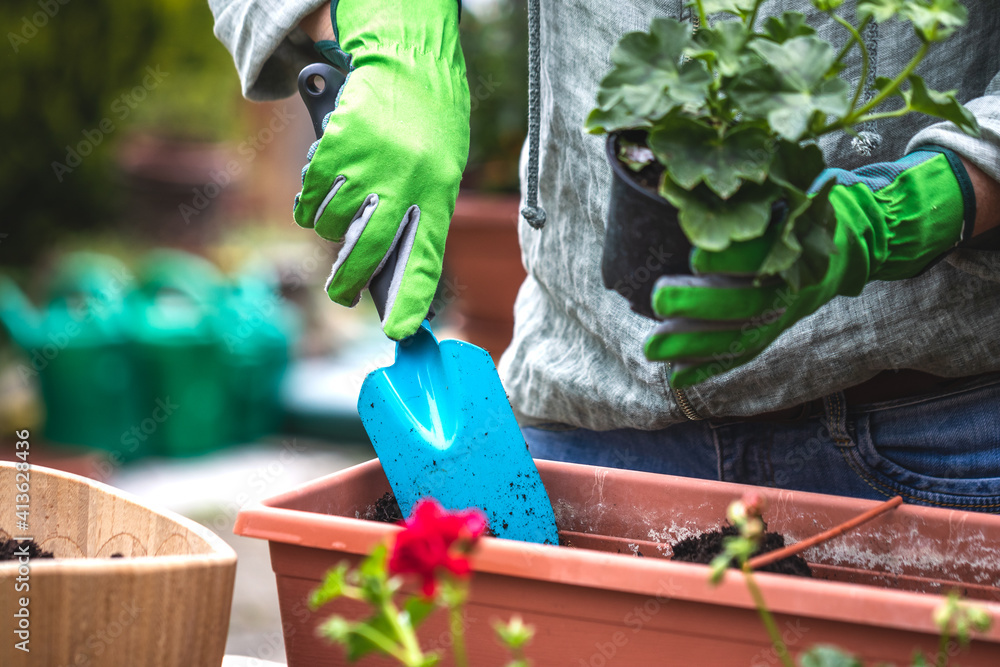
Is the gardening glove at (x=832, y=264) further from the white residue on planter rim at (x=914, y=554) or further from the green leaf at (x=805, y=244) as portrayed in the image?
the white residue on planter rim at (x=914, y=554)

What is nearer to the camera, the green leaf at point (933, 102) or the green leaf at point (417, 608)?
the green leaf at point (417, 608)

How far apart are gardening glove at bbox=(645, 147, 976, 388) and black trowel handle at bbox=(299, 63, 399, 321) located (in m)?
0.34

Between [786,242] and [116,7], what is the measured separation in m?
3.85

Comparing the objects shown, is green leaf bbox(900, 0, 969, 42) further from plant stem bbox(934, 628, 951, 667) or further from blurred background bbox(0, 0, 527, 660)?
blurred background bbox(0, 0, 527, 660)

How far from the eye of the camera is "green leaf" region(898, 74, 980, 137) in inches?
20.1

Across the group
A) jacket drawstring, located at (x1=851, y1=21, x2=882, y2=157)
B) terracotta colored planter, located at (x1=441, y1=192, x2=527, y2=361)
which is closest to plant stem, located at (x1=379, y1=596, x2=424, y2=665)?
jacket drawstring, located at (x1=851, y1=21, x2=882, y2=157)

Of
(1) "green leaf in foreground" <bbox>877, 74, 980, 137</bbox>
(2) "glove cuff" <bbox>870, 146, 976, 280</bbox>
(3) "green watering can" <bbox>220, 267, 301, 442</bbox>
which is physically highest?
(1) "green leaf in foreground" <bbox>877, 74, 980, 137</bbox>

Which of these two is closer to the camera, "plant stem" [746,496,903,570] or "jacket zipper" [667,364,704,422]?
"plant stem" [746,496,903,570]

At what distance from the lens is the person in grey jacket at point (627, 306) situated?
2.51 feet

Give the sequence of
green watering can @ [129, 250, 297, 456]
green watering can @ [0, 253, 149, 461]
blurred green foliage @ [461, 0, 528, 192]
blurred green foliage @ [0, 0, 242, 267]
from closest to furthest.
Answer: blurred green foliage @ [461, 0, 528, 192] < green watering can @ [0, 253, 149, 461] < green watering can @ [129, 250, 297, 456] < blurred green foliage @ [0, 0, 242, 267]

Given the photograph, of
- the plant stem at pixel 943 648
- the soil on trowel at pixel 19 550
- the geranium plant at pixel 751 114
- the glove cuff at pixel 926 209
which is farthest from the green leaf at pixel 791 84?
the soil on trowel at pixel 19 550

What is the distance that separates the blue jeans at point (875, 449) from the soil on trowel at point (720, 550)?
148 mm

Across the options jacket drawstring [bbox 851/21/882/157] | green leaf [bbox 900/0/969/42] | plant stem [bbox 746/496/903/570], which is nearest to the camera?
green leaf [bbox 900/0/969/42]

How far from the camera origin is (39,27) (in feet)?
11.2
